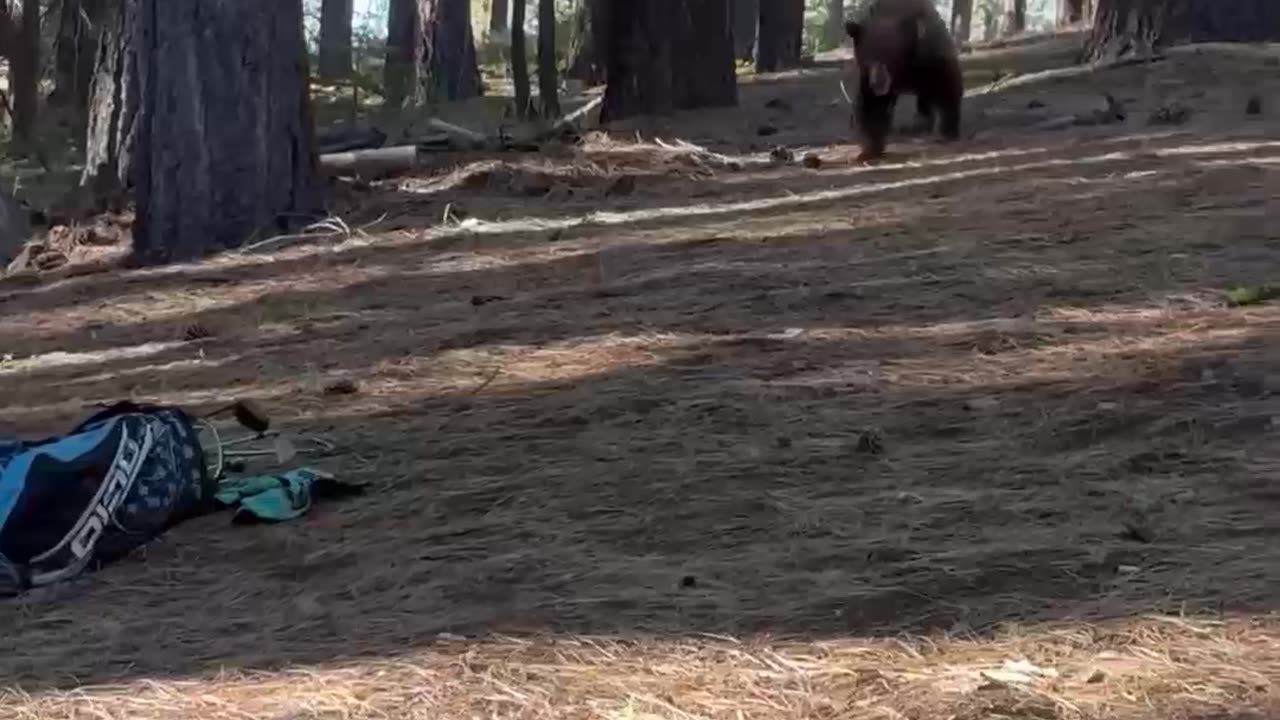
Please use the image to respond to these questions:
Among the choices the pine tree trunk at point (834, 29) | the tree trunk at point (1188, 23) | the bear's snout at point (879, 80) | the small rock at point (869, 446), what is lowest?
the small rock at point (869, 446)

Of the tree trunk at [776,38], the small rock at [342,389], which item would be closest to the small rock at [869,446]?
the small rock at [342,389]

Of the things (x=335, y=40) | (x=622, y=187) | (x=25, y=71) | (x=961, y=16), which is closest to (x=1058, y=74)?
(x=622, y=187)

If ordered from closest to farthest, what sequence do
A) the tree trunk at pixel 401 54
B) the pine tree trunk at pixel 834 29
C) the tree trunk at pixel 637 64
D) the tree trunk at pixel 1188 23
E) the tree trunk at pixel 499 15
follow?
the tree trunk at pixel 637 64 → the tree trunk at pixel 1188 23 → the tree trunk at pixel 401 54 → the pine tree trunk at pixel 834 29 → the tree trunk at pixel 499 15

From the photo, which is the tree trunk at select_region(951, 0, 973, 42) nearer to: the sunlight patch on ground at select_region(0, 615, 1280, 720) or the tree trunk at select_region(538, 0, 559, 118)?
the tree trunk at select_region(538, 0, 559, 118)

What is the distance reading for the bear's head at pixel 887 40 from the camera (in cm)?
990

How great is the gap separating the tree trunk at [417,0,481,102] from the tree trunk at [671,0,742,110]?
6.07m

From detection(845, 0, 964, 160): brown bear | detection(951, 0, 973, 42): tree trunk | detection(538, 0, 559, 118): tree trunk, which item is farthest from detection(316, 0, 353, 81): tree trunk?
detection(845, 0, 964, 160): brown bear

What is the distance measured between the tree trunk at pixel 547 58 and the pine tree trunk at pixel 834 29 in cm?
1521

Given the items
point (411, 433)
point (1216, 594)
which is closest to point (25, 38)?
point (411, 433)

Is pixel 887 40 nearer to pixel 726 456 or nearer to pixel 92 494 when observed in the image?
pixel 726 456

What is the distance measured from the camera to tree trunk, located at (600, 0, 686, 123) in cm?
1151

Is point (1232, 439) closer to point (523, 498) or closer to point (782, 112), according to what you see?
point (523, 498)

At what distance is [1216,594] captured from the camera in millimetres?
2998

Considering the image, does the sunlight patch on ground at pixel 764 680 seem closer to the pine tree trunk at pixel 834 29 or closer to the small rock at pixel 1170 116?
the small rock at pixel 1170 116
